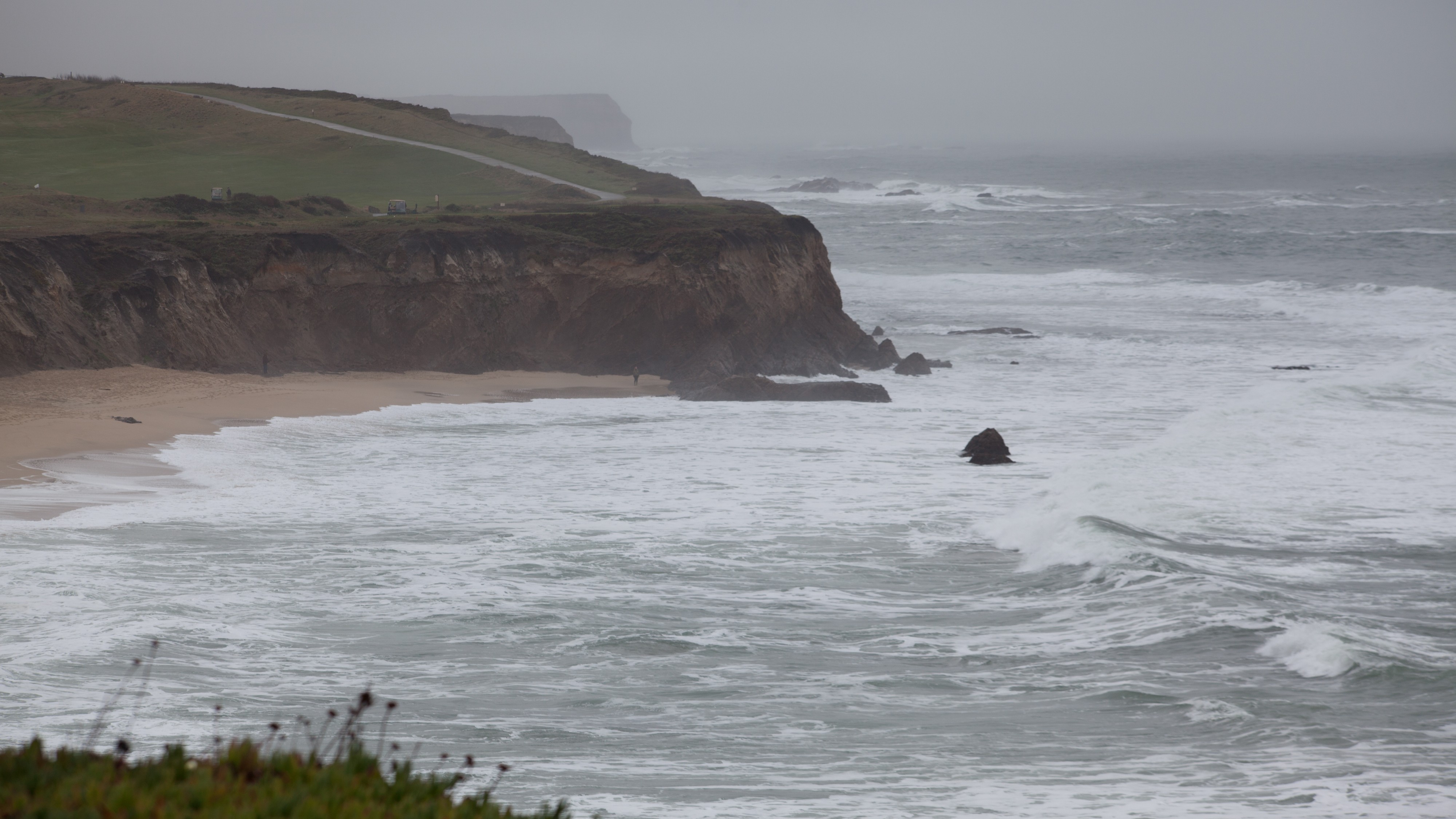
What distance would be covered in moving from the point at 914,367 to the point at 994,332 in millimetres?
7897

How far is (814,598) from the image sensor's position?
44.6 ft

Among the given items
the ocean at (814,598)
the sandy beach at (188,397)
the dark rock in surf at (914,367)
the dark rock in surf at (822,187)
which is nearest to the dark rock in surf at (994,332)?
the dark rock in surf at (914,367)

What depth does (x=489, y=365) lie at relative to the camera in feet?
102

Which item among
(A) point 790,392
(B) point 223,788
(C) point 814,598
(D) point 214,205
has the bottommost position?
(C) point 814,598

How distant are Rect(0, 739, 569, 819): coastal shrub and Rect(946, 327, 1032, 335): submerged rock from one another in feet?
117

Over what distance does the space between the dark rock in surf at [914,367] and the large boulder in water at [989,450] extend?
10.8 m

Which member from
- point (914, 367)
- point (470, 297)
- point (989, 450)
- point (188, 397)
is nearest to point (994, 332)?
A: point (914, 367)

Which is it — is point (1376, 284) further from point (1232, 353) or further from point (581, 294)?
point (581, 294)

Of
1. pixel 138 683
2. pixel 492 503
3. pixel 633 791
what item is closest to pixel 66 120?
pixel 492 503

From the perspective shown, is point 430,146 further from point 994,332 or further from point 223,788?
point 223,788

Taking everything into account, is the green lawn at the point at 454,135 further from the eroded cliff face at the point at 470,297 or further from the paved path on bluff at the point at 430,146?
the eroded cliff face at the point at 470,297

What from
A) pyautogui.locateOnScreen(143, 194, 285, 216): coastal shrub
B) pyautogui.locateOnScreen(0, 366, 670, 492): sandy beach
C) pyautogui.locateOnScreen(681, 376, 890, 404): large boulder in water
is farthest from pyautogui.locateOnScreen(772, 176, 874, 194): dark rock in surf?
pyautogui.locateOnScreen(681, 376, 890, 404): large boulder in water

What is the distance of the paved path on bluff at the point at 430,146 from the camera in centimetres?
4488

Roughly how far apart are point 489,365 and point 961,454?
44.4 ft
